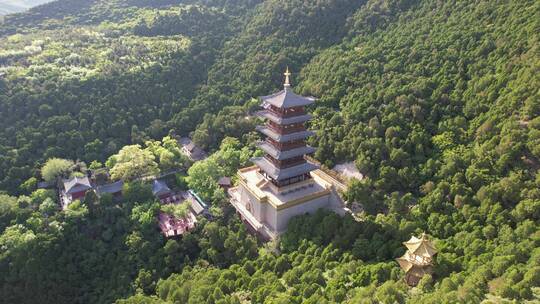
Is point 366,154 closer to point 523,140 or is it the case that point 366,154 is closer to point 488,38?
point 523,140

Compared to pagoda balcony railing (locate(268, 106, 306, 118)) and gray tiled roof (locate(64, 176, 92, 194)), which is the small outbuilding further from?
gray tiled roof (locate(64, 176, 92, 194))

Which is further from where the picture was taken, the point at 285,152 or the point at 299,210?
the point at 299,210

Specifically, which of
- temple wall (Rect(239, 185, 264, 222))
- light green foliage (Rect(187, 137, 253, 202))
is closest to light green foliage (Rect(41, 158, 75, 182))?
light green foliage (Rect(187, 137, 253, 202))

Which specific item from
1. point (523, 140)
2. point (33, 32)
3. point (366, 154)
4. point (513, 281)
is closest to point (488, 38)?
point (523, 140)

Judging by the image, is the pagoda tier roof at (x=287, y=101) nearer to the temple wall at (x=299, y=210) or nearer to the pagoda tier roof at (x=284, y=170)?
the pagoda tier roof at (x=284, y=170)

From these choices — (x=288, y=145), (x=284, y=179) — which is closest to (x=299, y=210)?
(x=284, y=179)

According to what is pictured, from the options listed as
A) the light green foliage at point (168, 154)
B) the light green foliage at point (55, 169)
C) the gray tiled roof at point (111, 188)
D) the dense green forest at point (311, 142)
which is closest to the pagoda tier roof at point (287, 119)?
the dense green forest at point (311, 142)

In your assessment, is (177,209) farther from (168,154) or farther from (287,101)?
(287,101)
